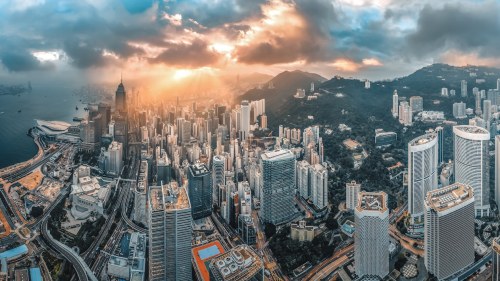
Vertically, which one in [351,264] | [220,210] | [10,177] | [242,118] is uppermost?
[242,118]

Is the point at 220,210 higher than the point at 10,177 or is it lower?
lower

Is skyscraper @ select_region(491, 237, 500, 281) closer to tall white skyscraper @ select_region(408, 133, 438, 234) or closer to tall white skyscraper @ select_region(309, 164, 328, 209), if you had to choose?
tall white skyscraper @ select_region(408, 133, 438, 234)

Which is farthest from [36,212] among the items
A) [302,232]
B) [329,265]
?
[329,265]

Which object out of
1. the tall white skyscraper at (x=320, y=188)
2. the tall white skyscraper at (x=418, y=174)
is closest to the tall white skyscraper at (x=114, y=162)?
the tall white skyscraper at (x=320, y=188)

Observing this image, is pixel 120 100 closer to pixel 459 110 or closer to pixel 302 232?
pixel 302 232

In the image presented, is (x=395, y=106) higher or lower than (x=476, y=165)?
higher

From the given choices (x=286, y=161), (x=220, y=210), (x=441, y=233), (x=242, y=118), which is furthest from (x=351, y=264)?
(x=242, y=118)

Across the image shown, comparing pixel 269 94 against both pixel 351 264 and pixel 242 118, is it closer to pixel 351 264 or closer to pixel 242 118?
pixel 242 118
